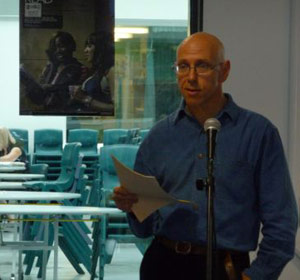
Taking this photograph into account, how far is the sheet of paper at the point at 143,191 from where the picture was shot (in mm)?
2371

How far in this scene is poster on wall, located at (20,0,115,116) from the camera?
4.66 metres

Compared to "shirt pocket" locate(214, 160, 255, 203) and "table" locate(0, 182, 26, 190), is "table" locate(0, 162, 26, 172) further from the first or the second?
"shirt pocket" locate(214, 160, 255, 203)

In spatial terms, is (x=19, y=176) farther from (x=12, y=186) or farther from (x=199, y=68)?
(x=199, y=68)

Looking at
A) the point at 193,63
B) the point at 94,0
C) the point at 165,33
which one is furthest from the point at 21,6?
the point at 193,63

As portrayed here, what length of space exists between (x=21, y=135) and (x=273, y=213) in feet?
8.11

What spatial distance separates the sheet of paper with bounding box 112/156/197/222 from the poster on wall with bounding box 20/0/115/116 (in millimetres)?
2245

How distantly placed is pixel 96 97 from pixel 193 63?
87.5 inches

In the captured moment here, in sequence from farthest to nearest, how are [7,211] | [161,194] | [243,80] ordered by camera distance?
[7,211] → [243,80] → [161,194]

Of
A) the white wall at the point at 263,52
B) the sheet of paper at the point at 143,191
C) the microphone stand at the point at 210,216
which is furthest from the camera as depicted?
the white wall at the point at 263,52

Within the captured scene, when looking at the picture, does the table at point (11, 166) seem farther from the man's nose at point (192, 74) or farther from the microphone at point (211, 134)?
the microphone at point (211, 134)

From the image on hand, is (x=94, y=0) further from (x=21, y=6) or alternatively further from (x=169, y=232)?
(x=169, y=232)

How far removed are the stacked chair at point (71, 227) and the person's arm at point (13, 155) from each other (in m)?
0.18

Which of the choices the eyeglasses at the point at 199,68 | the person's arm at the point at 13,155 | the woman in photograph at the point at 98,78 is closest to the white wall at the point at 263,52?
the woman in photograph at the point at 98,78

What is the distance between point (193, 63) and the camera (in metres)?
2.53
